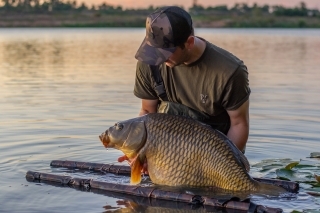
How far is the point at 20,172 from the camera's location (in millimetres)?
6406

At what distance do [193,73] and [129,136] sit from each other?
2.50 ft

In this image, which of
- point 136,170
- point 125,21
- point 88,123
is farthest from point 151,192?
point 125,21

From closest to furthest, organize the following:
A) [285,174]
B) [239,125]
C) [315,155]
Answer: [239,125] < [285,174] < [315,155]

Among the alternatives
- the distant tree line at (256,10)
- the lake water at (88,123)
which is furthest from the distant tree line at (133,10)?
the lake water at (88,123)

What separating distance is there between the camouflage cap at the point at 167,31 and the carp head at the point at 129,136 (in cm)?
49

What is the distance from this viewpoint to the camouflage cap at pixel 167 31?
17.0 feet

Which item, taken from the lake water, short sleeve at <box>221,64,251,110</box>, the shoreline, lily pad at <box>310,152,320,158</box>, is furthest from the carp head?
the shoreline

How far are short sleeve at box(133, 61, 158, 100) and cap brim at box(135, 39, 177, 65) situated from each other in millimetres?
420

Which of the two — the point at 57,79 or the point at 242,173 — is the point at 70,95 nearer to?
the point at 57,79

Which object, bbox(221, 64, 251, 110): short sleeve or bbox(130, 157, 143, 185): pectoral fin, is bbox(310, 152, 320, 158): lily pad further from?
bbox(130, 157, 143, 185): pectoral fin

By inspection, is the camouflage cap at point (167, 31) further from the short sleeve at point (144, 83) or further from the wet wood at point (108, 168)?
the wet wood at point (108, 168)

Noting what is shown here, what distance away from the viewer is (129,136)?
5.28 metres

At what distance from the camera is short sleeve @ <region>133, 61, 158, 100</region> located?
19.0ft

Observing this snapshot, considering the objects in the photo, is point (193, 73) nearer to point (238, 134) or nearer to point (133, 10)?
point (238, 134)
